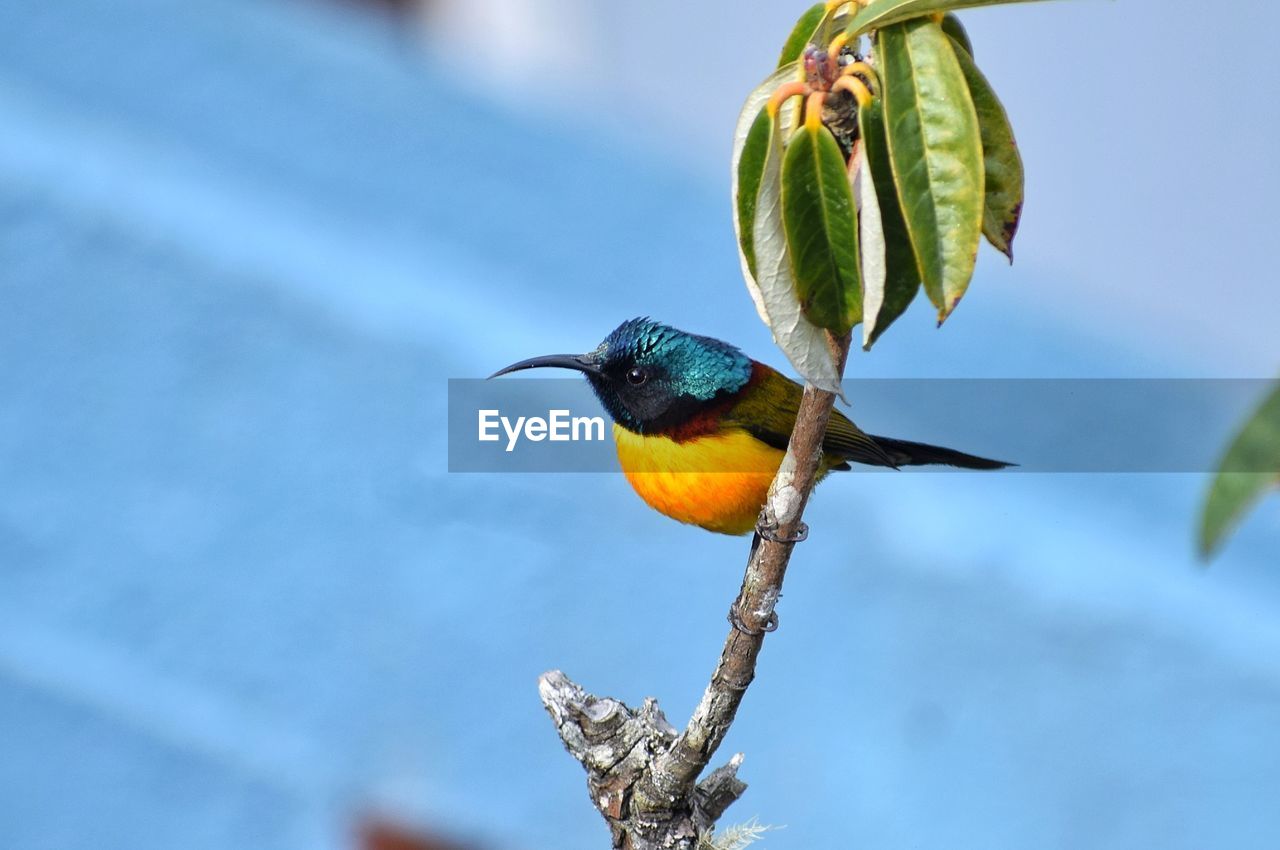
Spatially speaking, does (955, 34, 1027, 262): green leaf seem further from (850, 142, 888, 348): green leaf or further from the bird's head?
the bird's head

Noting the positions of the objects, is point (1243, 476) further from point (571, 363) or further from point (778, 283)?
point (571, 363)

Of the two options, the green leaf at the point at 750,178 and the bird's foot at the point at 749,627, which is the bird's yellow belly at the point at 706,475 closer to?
the bird's foot at the point at 749,627

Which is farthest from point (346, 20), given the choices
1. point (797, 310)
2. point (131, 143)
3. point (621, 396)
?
point (797, 310)

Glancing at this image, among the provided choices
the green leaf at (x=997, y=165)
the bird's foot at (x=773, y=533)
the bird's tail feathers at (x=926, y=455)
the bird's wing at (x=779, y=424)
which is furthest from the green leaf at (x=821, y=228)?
the bird's tail feathers at (x=926, y=455)

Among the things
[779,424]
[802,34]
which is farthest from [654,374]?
[802,34]

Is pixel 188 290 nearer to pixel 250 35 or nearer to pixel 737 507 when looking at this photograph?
pixel 250 35

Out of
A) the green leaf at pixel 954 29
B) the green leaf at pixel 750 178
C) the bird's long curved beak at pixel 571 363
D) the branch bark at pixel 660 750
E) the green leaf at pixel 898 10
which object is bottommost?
the branch bark at pixel 660 750

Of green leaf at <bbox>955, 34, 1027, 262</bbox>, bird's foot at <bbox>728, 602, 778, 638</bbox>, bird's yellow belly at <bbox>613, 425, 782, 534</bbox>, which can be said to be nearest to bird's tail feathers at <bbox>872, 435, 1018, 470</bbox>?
bird's yellow belly at <bbox>613, 425, 782, 534</bbox>
